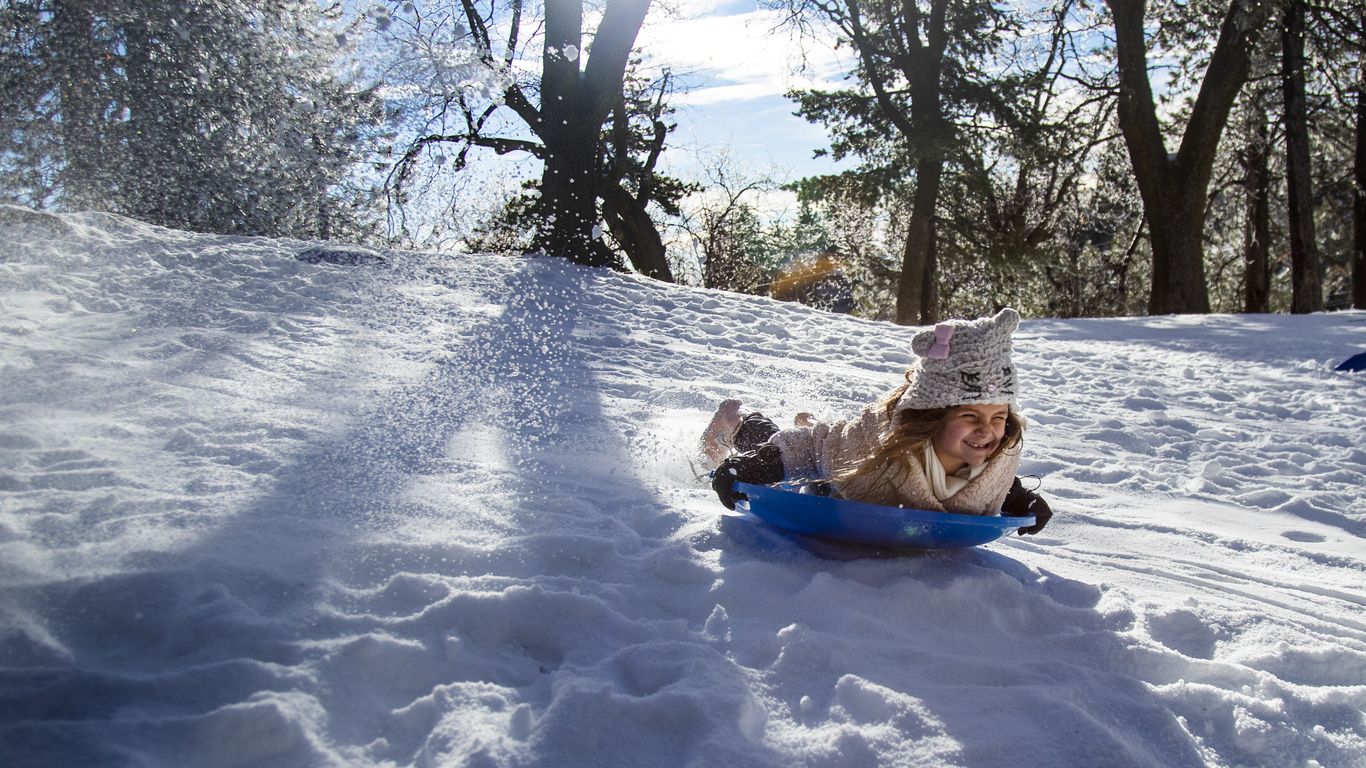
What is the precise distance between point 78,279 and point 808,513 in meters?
4.78

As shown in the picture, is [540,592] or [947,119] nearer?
[540,592]

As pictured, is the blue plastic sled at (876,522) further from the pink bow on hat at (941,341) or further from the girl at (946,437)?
the pink bow on hat at (941,341)

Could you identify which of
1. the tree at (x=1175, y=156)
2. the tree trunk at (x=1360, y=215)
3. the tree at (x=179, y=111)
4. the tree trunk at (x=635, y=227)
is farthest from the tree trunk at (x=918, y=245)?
the tree at (x=179, y=111)

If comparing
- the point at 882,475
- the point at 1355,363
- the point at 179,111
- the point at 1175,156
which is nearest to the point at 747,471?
the point at 882,475

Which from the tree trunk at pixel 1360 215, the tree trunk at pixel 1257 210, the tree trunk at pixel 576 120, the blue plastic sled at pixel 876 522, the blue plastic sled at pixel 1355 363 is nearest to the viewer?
the blue plastic sled at pixel 876 522

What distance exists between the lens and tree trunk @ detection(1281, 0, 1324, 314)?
38.8 ft

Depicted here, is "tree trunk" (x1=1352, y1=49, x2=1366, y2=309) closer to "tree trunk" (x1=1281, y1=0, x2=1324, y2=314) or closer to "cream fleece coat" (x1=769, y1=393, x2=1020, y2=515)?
"tree trunk" (x1=1281, y1=0, x2=1324, y2=314)

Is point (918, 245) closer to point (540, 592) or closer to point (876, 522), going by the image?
point (876, 522)

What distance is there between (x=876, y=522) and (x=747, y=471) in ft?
2.07

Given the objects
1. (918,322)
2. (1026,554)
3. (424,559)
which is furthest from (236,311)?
(918,322)

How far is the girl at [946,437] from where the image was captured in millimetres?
2607

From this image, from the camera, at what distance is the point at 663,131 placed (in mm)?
17469

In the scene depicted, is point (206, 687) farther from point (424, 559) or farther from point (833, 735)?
point (833, 735)

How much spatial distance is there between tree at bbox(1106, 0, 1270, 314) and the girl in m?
10.5
